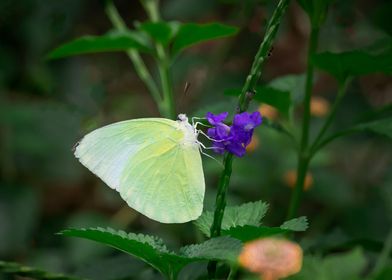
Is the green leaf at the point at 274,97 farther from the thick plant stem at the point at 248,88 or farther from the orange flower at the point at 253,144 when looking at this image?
the orange flower at the point at 253,144

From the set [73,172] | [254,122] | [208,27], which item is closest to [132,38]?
[208,27]

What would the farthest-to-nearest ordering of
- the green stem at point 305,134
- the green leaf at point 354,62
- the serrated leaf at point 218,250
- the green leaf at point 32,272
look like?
the green stem at point 305,134 → the green leaf at point 354,62 → the green leaf at point 32,272 → the serrated leaf at point 218,250

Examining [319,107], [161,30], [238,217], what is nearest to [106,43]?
[161,30]

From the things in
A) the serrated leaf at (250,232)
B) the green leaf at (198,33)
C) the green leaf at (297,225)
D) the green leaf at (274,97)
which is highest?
the green leaf at (198,33)

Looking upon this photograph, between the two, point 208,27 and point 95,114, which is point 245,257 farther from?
point 95,114

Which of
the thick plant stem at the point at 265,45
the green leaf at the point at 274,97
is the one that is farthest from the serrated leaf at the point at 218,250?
the green leaf at the point at 274,97

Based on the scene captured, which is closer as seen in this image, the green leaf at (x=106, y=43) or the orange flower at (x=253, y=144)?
the green leaf at (x=106, y=43)

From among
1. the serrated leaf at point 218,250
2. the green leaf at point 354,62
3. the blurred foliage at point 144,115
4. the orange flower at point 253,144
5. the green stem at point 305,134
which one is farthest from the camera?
the blurred foliage at point 144,115
